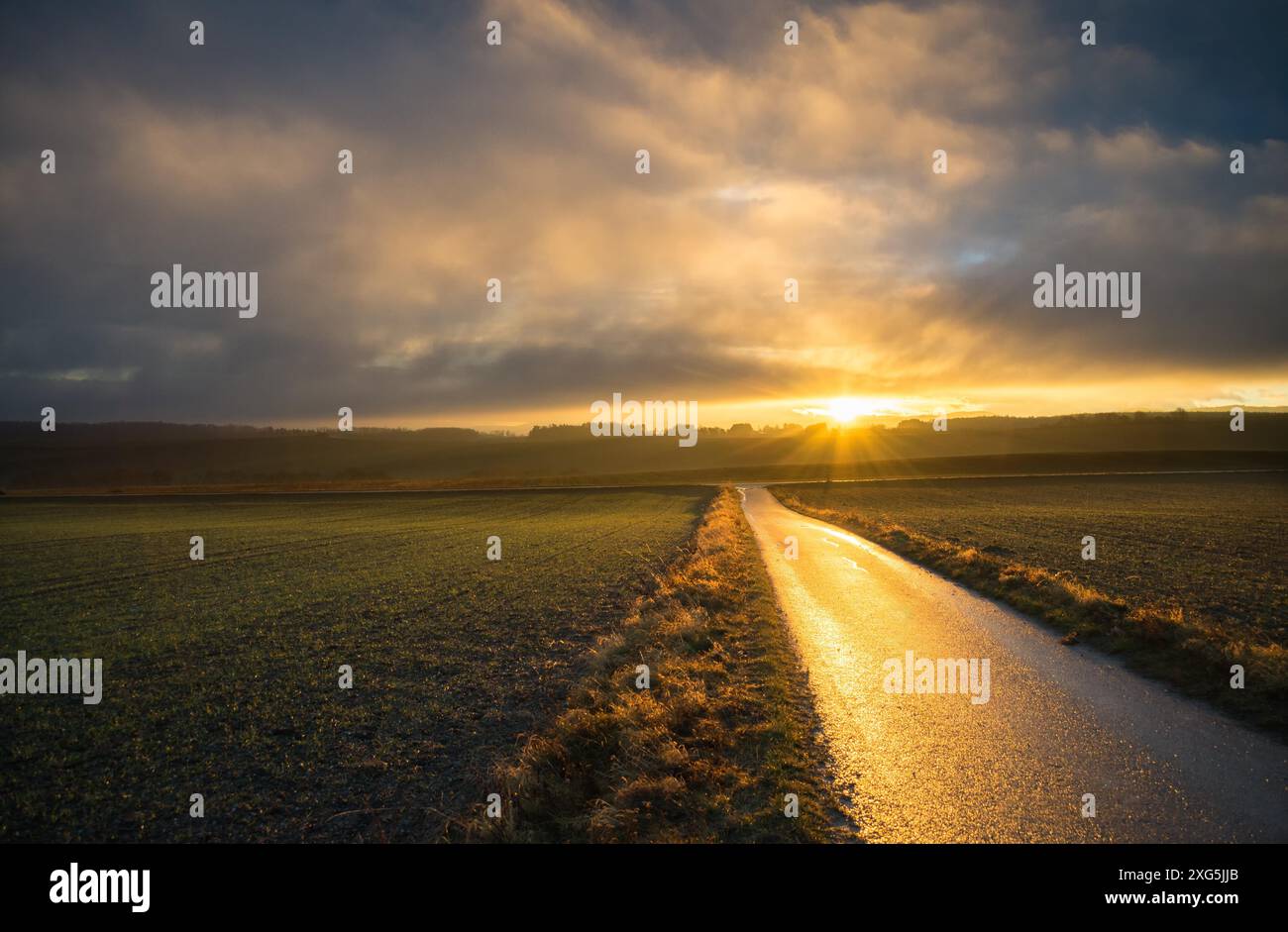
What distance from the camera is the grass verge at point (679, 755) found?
22.4ft

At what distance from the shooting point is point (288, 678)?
13289mm

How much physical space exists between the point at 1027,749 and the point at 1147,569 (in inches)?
756

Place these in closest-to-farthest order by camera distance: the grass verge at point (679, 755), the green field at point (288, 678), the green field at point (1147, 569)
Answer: the grass verge at point (679, 755), the green field at point (288, 678), the green field at point (1147, 569)

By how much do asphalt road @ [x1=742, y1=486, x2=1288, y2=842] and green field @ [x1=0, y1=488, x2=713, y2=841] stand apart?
5264 mm

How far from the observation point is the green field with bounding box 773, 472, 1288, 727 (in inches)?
442

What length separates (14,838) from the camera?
288 inches

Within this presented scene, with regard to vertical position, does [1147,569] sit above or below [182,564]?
above

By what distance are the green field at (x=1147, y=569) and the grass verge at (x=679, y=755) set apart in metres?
6.96
